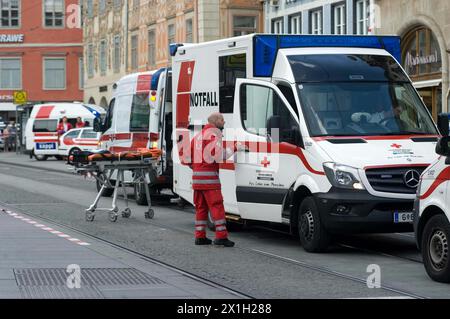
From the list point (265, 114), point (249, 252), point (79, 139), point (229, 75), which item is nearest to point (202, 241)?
point (249, 252)

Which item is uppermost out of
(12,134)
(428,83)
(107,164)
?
(428,83)

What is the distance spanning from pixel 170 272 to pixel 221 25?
35.8 m

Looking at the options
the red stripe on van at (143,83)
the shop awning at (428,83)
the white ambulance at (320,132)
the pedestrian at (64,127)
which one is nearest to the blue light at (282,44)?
the white ambulance at (320,132)

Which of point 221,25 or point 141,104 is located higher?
point 221,25

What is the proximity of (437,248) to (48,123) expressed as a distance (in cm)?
4567

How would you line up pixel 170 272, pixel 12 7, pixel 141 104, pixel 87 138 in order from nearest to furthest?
pixel 170 272
pixel 141 104
pixel 87 138
pixel 12 7

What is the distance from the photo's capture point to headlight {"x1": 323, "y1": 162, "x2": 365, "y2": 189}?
13891 millimetres

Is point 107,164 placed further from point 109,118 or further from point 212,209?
point 109,118

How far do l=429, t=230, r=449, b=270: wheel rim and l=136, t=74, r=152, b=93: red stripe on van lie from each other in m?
12.7

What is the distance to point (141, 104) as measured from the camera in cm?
2436

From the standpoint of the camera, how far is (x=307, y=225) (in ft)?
47.6

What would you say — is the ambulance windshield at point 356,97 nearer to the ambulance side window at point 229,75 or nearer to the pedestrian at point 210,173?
the ambulance side window at point 229,75
